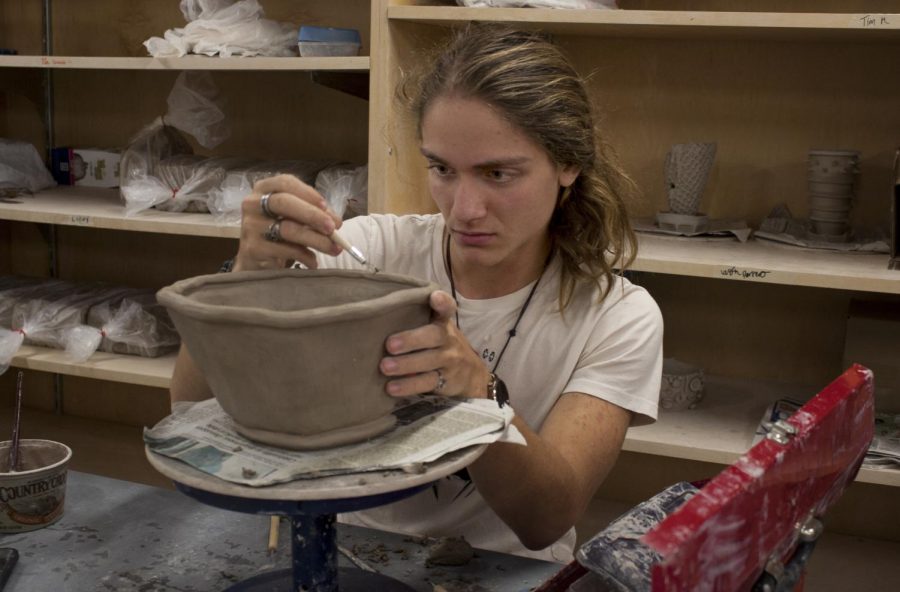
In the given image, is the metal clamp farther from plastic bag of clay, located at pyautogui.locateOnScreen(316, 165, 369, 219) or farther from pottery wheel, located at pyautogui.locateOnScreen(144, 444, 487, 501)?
plastic bag of clay, located at pyautogui.locateOnScreen(316, 165, 369, 219)

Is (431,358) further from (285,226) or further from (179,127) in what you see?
(179,127)

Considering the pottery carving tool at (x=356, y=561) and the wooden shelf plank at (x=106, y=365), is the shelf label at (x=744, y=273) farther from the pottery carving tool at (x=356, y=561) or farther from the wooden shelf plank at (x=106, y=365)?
the wooden shelf plank at (x=106, y=365)

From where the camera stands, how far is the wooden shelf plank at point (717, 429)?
159 cm

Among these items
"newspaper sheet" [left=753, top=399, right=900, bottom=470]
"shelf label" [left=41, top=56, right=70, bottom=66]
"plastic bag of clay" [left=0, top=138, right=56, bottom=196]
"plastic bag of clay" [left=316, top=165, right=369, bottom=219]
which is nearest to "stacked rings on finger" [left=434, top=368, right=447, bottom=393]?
"newspaper sheet" [left=753, top=399, right=900, bottom=470]

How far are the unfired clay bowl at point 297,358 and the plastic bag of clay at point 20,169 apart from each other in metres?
1.71

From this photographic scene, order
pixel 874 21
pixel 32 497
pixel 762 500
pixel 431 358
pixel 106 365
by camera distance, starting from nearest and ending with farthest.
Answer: pixel 762 500
pixel 431 358
pixel 32 497
pixel 874 21
pixel 106 365

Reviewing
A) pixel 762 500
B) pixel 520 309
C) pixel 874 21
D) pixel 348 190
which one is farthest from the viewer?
pixel 348 190

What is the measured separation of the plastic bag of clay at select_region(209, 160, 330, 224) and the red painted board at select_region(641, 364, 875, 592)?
1.46 metres

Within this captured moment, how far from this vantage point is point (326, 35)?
1788mm

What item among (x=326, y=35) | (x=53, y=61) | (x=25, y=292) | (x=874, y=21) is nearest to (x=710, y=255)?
(x=874, y=21)

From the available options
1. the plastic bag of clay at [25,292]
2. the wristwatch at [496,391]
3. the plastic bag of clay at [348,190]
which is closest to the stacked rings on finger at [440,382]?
the wristwatch at [496,391]

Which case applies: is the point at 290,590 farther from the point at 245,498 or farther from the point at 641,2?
the point at 641,2

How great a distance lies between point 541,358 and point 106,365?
1218mm

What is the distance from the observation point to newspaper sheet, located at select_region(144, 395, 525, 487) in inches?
26.5
